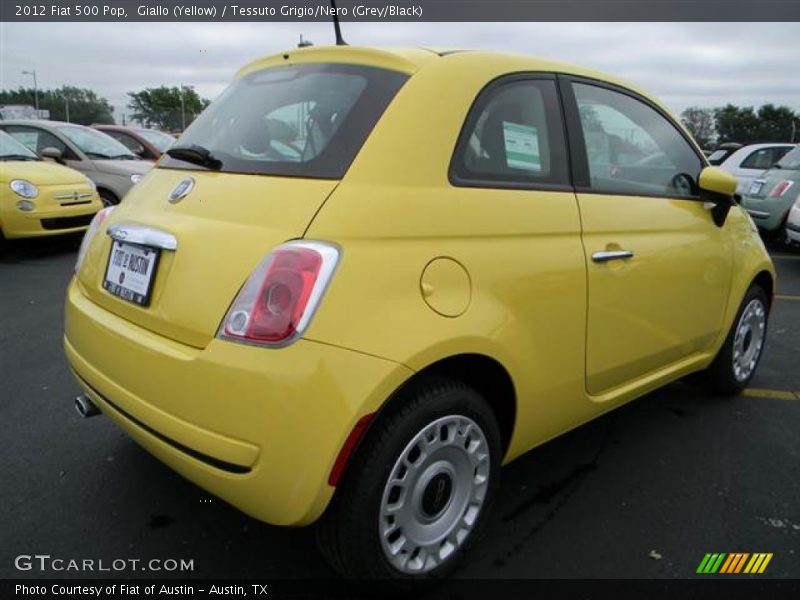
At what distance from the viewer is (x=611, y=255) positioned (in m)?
2.44

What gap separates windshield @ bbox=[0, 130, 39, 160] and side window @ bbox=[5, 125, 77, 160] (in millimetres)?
1189

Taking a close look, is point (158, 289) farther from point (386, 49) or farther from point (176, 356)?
point (386, 49)

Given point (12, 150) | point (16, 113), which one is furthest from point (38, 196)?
point (16, 113)

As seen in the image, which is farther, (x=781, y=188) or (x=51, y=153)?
(x=781, y=188)

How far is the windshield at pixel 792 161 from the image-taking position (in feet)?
28.7

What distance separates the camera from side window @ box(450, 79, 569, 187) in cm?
210

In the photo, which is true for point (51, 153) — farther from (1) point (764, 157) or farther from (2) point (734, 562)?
(1) point (764, 157)

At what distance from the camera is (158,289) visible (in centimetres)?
197

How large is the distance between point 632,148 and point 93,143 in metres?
8.78

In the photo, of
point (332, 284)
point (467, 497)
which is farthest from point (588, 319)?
point (332, 284)

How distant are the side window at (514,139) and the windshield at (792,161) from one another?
7988mm

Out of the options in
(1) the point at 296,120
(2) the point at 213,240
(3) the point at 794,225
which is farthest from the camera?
(3) the point at 794,225

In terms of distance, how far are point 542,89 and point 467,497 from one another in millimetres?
1517

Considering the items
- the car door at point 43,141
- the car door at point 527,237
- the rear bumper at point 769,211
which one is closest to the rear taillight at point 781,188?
the rear bumper at point 769,211
